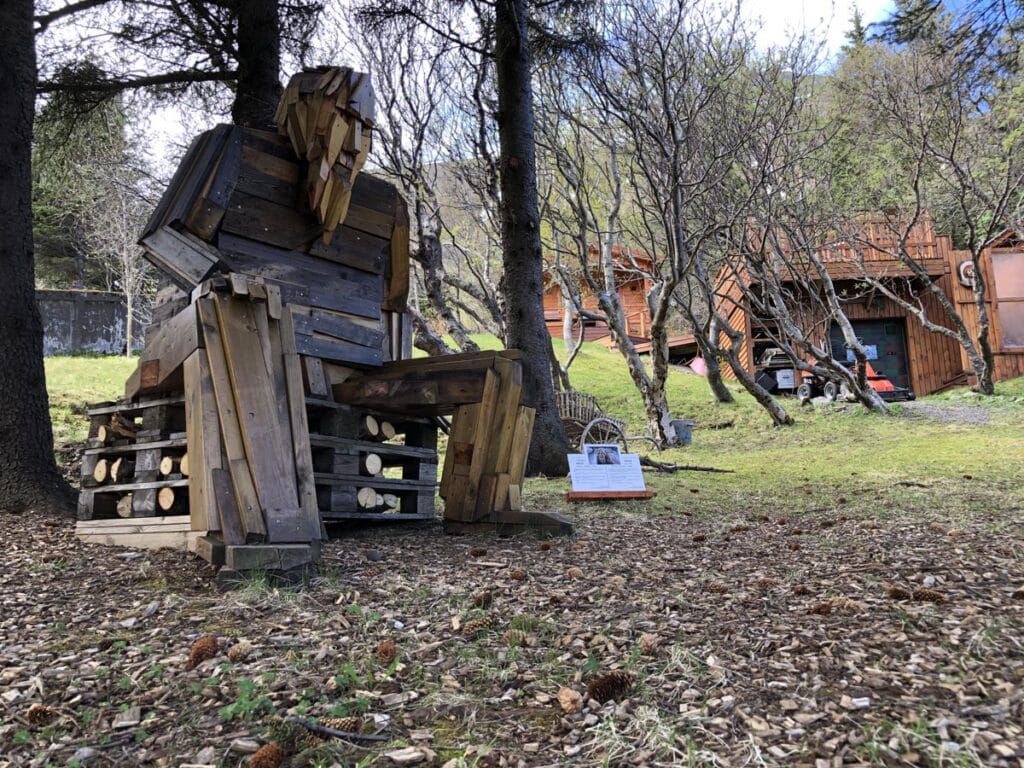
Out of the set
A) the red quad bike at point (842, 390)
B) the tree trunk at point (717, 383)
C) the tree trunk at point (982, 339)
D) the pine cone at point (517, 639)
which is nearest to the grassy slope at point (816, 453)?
the tree trunk at point (717, 383)

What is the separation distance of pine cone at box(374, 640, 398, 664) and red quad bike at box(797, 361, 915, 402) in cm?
1491

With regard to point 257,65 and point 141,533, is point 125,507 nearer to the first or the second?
point 141,533

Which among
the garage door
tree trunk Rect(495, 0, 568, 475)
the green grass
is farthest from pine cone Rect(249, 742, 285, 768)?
the garage door

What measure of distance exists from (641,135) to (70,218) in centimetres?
2265

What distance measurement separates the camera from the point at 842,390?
653 inches

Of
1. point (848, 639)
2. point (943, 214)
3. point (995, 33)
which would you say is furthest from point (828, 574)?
point (943, 214)

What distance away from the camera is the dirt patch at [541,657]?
176 cm

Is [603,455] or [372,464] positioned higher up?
[372,464]

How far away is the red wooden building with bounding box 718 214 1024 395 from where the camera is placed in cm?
2000

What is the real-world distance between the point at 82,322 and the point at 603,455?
18.3 meters

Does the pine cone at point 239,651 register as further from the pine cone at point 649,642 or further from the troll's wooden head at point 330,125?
the troll's wooden head at point 330,125

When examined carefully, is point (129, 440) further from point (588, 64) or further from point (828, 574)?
point (588, 64)

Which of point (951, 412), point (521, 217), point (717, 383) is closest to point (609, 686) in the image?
point (521, 217)

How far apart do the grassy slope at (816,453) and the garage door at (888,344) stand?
444 cm
